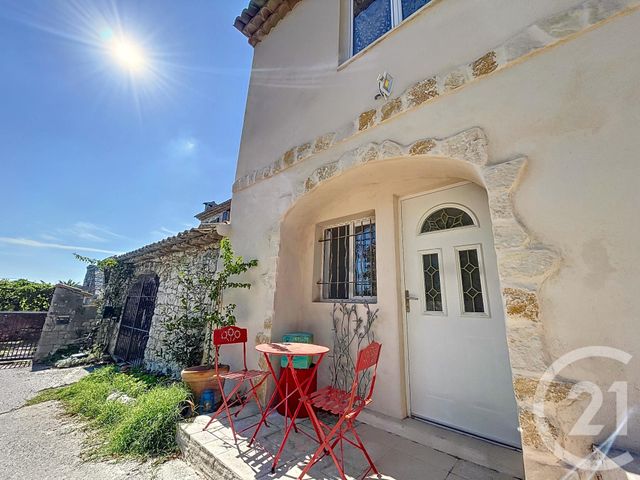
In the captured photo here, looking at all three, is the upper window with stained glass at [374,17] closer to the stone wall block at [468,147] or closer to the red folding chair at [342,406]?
the stone wall block at [468,147]

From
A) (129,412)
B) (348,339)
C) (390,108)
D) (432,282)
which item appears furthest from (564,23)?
(129,412)

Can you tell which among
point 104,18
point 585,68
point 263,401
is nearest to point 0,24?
point 104,18

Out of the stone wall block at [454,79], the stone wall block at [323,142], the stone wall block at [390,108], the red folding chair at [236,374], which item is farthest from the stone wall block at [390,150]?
the red folding chair at [236,374]

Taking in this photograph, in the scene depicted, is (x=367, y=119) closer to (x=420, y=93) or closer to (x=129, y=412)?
(x=420, y=93)

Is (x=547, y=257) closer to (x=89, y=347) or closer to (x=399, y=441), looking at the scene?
(x=399, y=441)

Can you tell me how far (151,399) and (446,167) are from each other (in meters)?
4.69

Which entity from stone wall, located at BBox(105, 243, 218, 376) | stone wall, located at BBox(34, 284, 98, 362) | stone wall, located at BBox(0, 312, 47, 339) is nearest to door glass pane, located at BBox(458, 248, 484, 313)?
stone wall, located at BBox(105, 243, 218, 376)

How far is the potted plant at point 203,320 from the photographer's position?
136 inches

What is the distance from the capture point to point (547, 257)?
1.54 m

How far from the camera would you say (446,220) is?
294 cm

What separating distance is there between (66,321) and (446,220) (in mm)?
11906

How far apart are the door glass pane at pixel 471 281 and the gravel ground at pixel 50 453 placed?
10.2 feet

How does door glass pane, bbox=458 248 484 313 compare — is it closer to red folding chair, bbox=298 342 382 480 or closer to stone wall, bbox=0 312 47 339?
red folding chair, bbox=298 342 382 480

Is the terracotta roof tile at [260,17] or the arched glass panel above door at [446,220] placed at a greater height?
the terracotta roof tile at [260,17]
